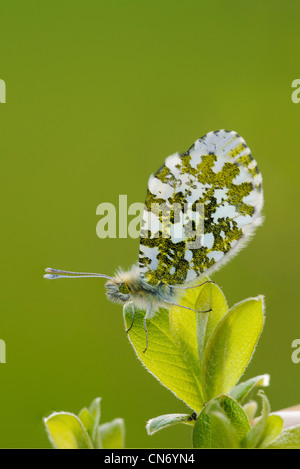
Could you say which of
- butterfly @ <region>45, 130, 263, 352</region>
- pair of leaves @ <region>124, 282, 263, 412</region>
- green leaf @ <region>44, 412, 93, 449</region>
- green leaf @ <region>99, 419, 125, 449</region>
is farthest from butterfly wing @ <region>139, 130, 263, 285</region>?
green leaf @ <region>44, 412, 93, 449</region>

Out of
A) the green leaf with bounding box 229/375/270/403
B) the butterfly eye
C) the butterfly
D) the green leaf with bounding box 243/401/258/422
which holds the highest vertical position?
the butterfly

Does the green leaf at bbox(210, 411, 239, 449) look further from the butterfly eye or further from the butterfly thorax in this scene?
the butterfly eye

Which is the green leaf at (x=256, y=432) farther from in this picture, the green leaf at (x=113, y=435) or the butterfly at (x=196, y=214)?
the butterfly at (x=196, y=214)

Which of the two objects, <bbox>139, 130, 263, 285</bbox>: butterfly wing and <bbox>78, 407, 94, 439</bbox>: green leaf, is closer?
<bbox>78, 407, 94, 439</bbox>: green leaf

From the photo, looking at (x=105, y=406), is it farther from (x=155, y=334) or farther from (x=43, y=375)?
(x=155, y=334)

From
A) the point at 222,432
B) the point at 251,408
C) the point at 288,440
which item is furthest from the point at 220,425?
the point at 251,408

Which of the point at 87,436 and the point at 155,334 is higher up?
the point at 155,334

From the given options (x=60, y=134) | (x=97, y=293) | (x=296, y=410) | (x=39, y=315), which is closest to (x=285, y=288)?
(x=97, y=293)
